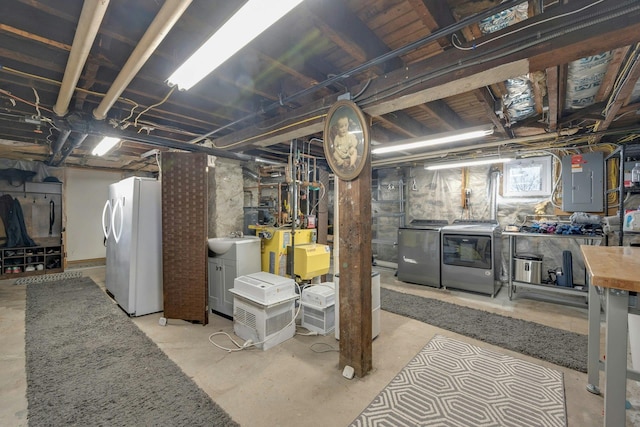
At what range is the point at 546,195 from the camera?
455 cm

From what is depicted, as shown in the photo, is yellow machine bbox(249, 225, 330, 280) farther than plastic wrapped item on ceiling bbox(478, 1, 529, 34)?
Yes

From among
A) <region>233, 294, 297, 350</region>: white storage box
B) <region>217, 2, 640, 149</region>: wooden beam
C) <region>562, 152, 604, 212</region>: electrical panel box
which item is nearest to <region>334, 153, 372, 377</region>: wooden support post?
<region>217, 2, 640, 149</region>: wooden beam

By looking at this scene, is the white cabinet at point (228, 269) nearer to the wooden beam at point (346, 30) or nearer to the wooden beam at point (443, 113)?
the wooden beam at point (346, 30)

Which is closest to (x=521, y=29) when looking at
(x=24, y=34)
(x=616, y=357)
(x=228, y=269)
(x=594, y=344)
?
(x=616, y=357)

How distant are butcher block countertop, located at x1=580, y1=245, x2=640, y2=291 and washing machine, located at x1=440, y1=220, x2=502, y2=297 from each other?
2.32 meters

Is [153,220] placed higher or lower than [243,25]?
lower

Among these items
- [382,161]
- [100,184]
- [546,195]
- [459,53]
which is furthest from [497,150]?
[100,184]

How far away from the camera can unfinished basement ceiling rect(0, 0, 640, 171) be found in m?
1.50

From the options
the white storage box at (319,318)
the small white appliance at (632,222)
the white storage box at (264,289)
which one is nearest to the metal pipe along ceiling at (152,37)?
the white storage box at (264,289)

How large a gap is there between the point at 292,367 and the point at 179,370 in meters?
0.97

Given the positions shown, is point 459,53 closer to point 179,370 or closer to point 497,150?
point 179,370

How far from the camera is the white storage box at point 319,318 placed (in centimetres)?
298

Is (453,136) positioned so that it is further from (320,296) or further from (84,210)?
(84,210)

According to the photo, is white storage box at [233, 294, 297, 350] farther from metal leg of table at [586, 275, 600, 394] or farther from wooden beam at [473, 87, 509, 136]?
wooden beam at [473, 87, 509, 136]
